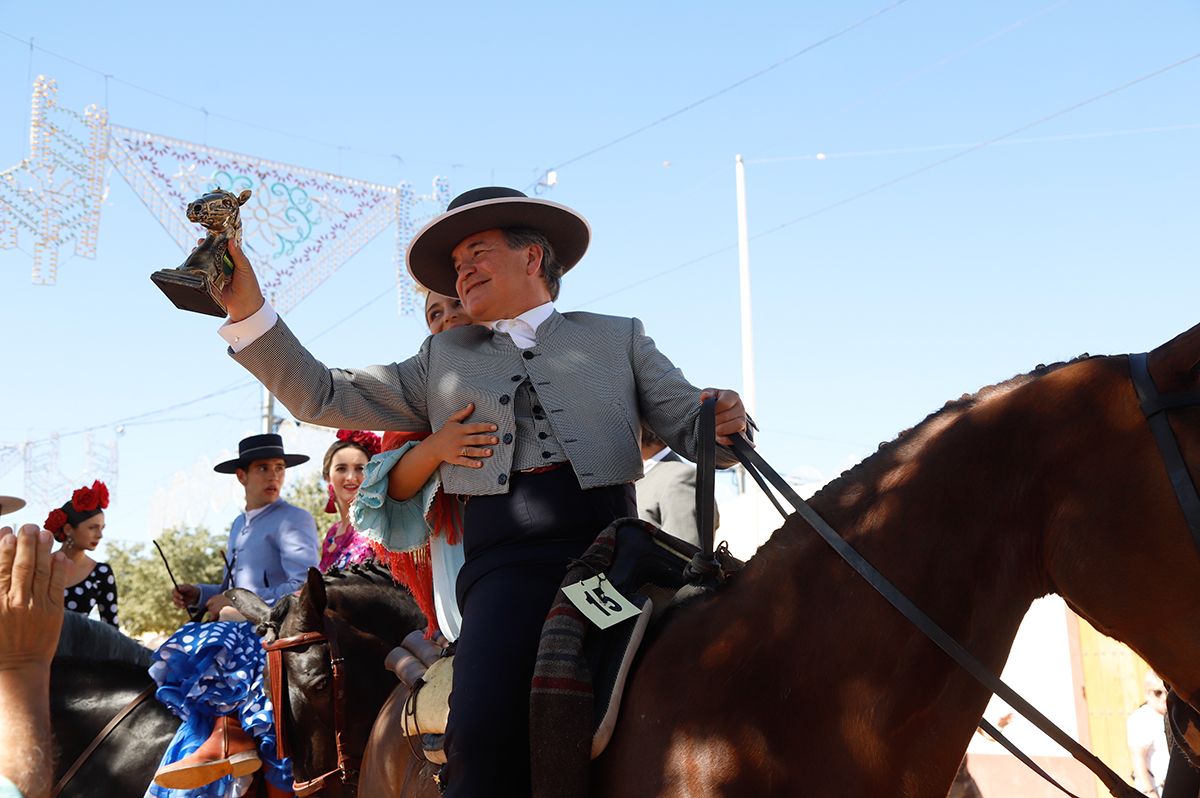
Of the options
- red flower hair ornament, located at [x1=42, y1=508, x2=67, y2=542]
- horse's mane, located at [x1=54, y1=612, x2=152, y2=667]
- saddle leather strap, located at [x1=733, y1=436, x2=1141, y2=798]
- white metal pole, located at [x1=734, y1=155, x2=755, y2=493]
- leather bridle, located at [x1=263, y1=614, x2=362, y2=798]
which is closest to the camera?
saddle leather strap, located at [x1=733, y1=436, x2=1141, y2=798]

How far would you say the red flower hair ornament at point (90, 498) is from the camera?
7.69m

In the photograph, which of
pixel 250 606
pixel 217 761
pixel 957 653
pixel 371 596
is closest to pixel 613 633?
pixel 957 653

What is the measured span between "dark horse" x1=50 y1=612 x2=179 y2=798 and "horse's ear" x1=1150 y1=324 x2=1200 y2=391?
16.0 ft

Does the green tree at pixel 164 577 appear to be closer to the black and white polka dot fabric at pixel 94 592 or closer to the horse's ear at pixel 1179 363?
the black and white polka dot fabric at pixel 94 592

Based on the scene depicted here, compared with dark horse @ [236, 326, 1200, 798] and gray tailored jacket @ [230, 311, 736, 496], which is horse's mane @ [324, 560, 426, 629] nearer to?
gray tailored jacket @ [230, 311, 736, 496]

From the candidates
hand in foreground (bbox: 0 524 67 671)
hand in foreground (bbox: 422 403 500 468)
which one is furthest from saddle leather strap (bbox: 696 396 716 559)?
hand in foreground (bbox: 0 524 67 671)

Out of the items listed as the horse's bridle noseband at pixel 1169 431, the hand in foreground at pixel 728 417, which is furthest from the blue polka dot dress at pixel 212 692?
the horse's bridle noseband at pixel 1169 431

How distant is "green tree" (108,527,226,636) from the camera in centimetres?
2531

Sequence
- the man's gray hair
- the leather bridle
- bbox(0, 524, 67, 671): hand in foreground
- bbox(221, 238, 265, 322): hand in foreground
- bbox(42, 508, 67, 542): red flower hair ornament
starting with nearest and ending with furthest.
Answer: bbox(0, 524, 67, 671): hand in foreground, bbox(221, 238, 265, 322): hand in foreground, the man's gray hair, the leather bridle, bbox(42, 508, 67, 542): red flower hair ornament

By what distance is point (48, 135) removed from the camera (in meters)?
10.4

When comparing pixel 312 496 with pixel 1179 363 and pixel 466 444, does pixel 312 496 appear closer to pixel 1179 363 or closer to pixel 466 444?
pixel 466 444

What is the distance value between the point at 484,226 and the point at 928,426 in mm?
1552

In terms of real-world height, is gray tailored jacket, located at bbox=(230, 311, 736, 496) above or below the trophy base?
below

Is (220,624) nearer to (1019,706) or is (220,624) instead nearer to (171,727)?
(171,727)
